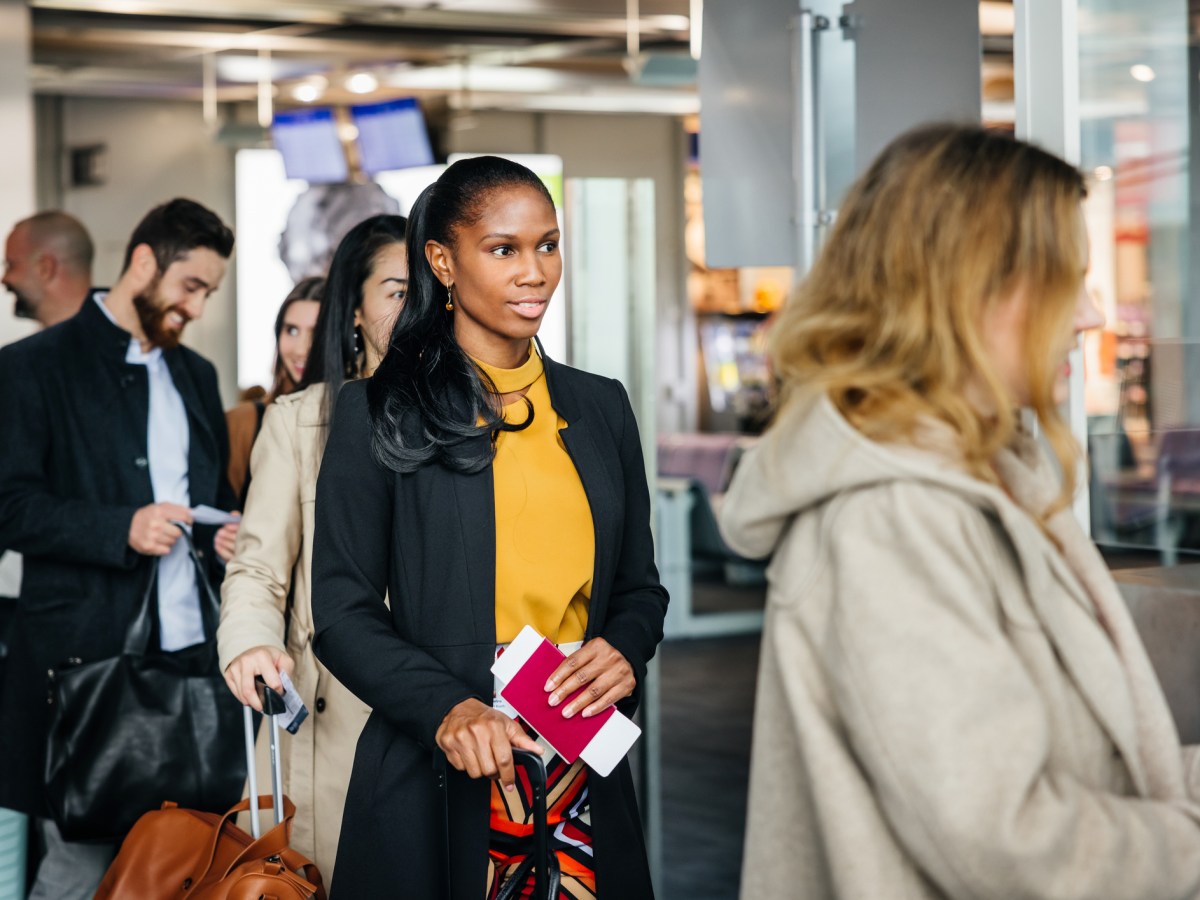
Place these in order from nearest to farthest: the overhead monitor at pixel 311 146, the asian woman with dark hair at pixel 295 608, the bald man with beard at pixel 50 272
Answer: the asian woman with dark hair at pixel 295 608 < the bald man with beard at pixel 50 272 < the overhead monitor at pixel 311 146

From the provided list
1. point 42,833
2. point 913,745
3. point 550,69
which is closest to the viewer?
point 913,745

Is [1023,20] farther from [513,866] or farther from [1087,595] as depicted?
[513,866]

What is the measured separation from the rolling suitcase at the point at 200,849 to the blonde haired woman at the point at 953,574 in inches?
40.5

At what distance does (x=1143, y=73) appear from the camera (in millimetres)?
3467

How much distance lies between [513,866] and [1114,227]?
3893mm

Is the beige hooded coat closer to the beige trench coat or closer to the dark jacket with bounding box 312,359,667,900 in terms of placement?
the dark jacket with bounding box 312,359,667,900

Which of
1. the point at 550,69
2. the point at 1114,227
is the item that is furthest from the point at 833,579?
the point at 550,69

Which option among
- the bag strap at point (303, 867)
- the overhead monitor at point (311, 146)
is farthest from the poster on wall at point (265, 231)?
the bag strap at point (303, 867)

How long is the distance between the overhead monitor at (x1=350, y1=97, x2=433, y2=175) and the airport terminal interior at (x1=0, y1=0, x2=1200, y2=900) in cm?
2

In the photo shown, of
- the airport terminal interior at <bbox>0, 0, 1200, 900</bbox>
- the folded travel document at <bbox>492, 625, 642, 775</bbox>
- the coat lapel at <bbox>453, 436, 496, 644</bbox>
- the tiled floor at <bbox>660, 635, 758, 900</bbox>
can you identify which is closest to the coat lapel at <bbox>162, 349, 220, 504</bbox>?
the airport terminal interior at <bbox>0, 0, 1200, 900</bbox>

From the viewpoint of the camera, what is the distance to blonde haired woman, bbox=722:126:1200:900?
1257 mm

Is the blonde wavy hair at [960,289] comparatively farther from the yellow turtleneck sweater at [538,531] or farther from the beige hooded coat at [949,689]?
the yellow turtleneck sweater at [538,531]

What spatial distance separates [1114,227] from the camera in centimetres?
510

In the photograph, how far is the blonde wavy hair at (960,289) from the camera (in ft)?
4.36
